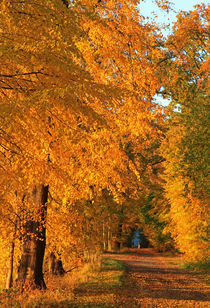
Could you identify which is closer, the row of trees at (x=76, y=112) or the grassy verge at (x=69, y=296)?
the row of trees at (x=76, y=112)

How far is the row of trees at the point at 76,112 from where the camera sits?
5961 mm

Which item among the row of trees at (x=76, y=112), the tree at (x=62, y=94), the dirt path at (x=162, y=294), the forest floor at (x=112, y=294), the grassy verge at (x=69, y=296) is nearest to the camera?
the tree at (x=62, y=94)

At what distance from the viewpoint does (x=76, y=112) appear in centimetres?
634

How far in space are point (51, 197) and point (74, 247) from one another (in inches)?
105

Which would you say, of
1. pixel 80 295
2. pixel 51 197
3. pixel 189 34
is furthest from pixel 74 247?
pixel 189 34

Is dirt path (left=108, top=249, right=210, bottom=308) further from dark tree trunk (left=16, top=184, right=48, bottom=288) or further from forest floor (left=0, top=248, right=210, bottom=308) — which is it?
dark tree trunk (left=16, top=184, right=48, bottom=288)

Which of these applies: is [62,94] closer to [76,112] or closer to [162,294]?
[76,112]

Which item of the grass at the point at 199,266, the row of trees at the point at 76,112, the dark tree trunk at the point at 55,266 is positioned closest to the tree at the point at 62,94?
the row of trees at the point at 76,112

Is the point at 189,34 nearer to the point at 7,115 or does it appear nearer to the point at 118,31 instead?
the point at 118,31

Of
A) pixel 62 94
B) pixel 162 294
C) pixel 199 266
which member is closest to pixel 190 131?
pixel 162 294

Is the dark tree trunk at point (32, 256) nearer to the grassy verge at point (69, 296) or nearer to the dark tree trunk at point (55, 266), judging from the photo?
the grassy verge at point (69, 296)

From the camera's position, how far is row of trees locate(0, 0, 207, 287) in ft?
19.6

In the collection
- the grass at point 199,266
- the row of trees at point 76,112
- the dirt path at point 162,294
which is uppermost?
the row of trees at point 76,112

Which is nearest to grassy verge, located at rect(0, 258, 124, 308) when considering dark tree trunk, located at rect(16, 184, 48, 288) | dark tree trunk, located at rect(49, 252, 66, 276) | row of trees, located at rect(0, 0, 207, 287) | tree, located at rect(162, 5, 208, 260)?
dark tree trunk, located at rect(16, 184, 48, 288)
